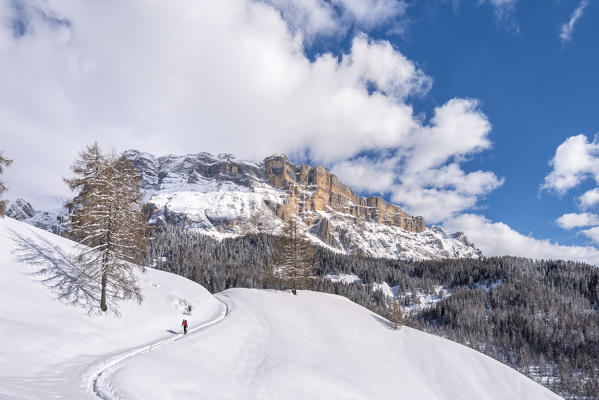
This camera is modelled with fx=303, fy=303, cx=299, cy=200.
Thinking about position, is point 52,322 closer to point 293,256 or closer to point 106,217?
point 106,217

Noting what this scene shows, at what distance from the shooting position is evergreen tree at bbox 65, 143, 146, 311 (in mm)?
23562

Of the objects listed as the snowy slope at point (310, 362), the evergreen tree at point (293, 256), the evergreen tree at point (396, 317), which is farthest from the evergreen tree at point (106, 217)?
the evergreen tree at point (396, 317)

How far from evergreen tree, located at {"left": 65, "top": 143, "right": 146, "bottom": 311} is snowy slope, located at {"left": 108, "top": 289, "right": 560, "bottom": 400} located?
8509 millimetres

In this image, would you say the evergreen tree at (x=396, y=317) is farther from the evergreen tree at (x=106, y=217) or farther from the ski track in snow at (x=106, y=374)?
the evergreen tree at (x=106, y=217)

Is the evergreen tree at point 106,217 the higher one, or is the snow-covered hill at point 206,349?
the evergreen tree at point 106,217

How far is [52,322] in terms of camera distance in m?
19.5

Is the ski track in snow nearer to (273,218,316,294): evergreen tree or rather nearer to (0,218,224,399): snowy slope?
(0,218,224,399): snowy slope

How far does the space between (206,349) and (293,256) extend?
67.9 feet

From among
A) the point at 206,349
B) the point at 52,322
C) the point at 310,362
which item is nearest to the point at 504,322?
the point at 310,362

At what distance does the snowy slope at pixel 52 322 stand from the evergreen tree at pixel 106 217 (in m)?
2.66

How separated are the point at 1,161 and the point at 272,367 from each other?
27738 millimetres

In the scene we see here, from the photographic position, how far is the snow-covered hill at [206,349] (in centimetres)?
1515

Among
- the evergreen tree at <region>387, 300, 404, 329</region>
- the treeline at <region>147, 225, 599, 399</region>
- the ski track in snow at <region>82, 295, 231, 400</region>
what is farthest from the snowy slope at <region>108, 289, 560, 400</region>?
the treeline at <region>147, 225, 599, 399</region>

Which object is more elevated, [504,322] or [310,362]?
[504,322]
